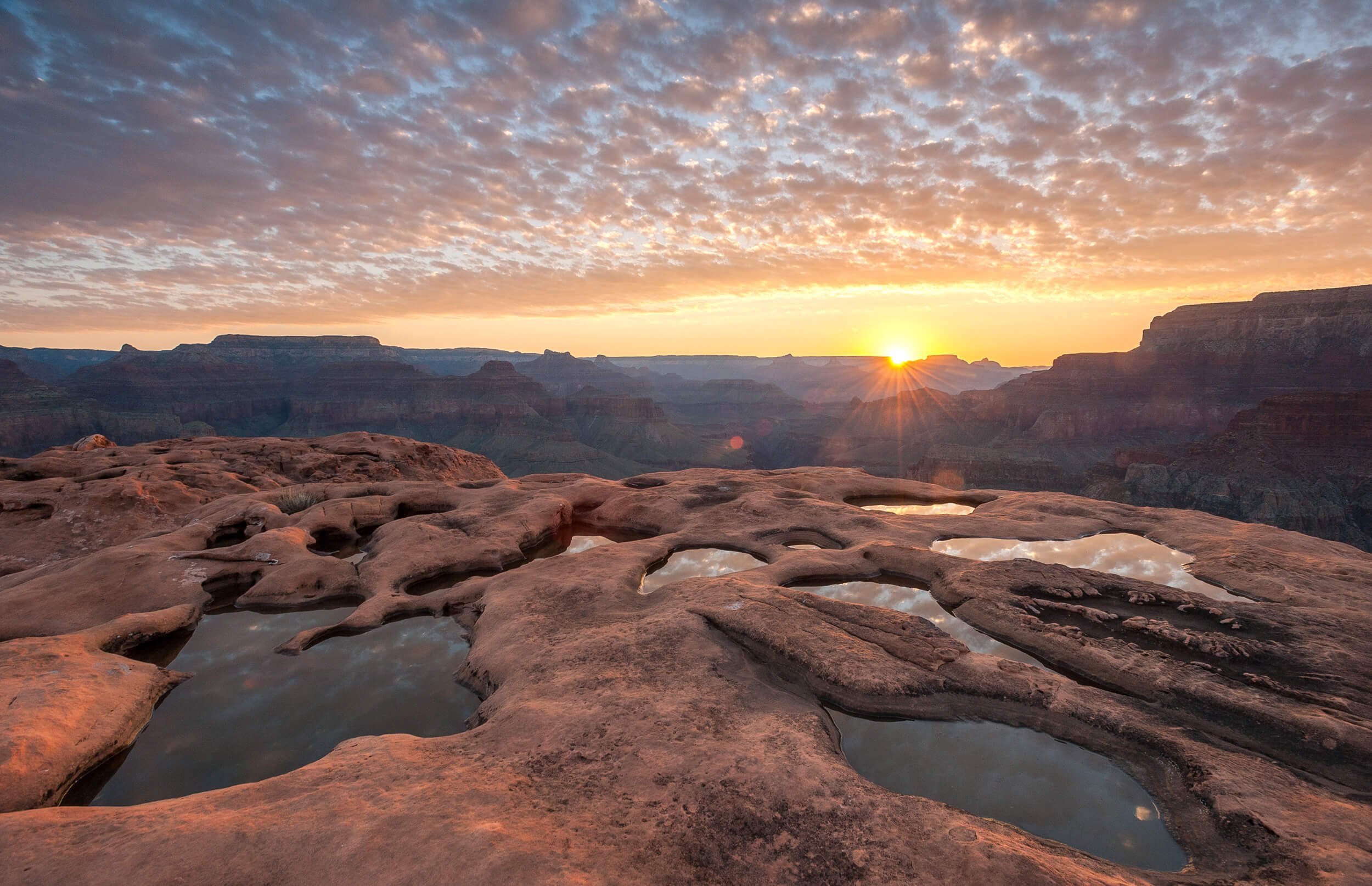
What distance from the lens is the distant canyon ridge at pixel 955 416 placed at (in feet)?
211

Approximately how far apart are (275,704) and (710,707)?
6791 millimetres

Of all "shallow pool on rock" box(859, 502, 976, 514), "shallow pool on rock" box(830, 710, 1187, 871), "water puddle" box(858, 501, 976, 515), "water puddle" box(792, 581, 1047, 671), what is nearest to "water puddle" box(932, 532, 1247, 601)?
"water puddle" box(792, 581, 1047, 671)

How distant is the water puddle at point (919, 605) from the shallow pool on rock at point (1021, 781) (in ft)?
6.56

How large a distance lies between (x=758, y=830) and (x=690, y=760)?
119cm

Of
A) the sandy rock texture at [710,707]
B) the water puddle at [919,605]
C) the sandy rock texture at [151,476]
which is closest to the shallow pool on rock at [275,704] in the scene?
the sandy rock texture at [710,707]

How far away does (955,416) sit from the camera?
11281 cm

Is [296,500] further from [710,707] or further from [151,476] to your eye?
[710,707]

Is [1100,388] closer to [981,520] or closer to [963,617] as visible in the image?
[981,520]

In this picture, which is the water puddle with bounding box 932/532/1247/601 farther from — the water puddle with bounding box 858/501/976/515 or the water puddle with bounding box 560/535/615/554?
the water puddle with bounding box 560/535/615/554

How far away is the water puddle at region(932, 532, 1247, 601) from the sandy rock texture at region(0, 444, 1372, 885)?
582mm

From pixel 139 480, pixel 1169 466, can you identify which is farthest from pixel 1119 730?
pixel 1169 466

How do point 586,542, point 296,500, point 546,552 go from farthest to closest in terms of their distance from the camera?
point 296,500 < point 586,542 < point 546,552

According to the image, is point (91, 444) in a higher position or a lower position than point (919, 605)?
higher

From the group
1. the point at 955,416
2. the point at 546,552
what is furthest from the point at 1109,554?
the point at 955,416
